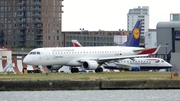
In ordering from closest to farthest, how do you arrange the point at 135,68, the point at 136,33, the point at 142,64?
the point at 136,33, the point at 135,68, the point at 142,64

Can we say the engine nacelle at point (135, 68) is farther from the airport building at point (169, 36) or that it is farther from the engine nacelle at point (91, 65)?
the airport building at point (169, 36)

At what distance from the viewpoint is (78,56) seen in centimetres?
8875

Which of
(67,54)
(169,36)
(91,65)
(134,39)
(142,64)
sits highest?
(169,36)

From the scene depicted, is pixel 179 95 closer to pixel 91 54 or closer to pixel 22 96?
pixel 22 96

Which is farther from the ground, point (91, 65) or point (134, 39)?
point (134, 39)

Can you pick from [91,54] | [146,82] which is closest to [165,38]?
[91,54]

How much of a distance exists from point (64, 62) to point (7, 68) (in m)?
7.26

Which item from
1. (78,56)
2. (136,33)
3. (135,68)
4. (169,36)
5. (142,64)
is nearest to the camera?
(78,56)

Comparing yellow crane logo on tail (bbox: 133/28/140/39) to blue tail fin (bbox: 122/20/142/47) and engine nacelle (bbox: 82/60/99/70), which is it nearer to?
blue tail fin (bbox: 122/20/142/47)

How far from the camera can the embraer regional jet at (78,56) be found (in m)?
86.0

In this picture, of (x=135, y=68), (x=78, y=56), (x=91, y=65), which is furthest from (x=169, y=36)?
(x=91, y=65)

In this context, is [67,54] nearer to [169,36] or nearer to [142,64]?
[142,64]

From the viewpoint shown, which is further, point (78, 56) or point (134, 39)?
point (134, 39)

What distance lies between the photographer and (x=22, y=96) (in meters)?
59.3
